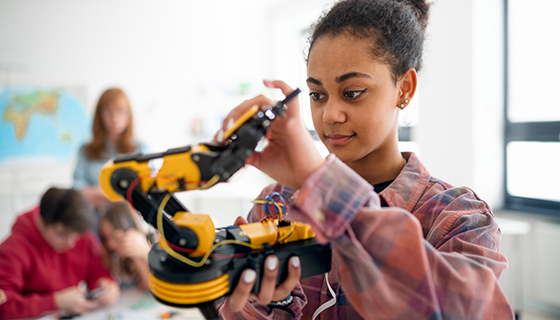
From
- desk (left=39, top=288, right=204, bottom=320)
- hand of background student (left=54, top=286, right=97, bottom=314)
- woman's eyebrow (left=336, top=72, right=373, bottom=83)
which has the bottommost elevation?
desk (left=39, top=288, right=204, bottom=320)

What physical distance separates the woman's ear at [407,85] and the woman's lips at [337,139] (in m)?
0.17

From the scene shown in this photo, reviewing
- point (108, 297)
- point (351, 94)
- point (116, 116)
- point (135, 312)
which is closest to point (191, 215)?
point (351, 94)

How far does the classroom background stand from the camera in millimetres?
2541

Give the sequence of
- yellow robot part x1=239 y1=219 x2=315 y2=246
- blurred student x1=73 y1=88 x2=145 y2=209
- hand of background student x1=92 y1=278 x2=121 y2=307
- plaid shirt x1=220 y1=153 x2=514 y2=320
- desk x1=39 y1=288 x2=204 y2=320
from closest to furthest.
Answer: plaid shirt x1=220 y1=153 x2=514 y2=320
yellow robot part x1=239 y1=219 x2=315 y2=246
desk x1=39 y1=288 x2=204 y2=320
hand of background student x1=92 y1=278 x2=121 y2=307
blurred student x1=73 y1=88 x2=145 y2=209

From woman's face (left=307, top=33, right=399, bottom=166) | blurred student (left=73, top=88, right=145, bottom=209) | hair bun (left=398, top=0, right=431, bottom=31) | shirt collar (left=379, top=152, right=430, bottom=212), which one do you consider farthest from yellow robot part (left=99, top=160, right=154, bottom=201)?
blurred student (left=73, top=88, right=145, bottom=209)

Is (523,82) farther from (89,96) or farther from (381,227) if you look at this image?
(89,96)

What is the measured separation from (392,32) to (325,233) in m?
0.54

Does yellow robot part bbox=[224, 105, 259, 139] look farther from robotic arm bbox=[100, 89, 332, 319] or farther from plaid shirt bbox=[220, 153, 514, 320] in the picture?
plaid shirt bbox=[220, 153, 514, 320]

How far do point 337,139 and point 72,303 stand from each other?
1.62 meters

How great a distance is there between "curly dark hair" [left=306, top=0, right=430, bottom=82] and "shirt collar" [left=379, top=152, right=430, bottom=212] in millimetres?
218

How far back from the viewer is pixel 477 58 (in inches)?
102

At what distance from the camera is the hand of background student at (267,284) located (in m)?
0.54

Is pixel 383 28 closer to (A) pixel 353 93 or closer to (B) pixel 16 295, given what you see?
(A) pixel 353 93

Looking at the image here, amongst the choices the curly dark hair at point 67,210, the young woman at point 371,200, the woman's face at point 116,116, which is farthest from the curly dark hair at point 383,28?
the woman's face at point 116,116
